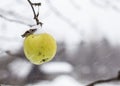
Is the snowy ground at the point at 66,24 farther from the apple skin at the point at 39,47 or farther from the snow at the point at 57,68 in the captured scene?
the apple skin at the point at 39,47

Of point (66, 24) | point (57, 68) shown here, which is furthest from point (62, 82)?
point (66, 24)

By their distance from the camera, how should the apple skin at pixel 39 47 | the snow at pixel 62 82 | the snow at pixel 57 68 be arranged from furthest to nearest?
the snow at pixel 57 68 → the snow at pixel 62 82 → the apple skin at pixel 39 47

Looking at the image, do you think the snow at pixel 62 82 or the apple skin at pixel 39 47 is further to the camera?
the snow at pixel 62 82

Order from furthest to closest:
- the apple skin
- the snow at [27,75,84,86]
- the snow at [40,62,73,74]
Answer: the snow at [40,62,73,74] → the snow at [27,75,84,86] → the apple skin

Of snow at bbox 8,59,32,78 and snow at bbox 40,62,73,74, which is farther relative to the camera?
snow at bbox 40,62,73,74

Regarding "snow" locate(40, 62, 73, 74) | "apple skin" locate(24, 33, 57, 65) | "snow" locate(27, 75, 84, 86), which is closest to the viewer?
"apple skin" locate(24, 33, 57, 65)

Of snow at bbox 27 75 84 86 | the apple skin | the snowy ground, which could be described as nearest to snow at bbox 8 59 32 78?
the snowy ground

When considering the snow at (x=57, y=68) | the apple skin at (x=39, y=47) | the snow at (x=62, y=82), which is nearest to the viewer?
the apple skin at (x=39, y=47)

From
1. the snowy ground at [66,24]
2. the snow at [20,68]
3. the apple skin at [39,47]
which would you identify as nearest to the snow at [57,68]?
the snowy ground at [66,24]

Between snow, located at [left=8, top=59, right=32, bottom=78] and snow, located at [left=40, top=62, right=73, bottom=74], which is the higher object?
snow, located at [left=40, top=62, right=73, bottom=74]

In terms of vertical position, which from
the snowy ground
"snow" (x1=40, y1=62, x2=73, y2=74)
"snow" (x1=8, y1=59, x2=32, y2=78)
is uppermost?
the snowy ground

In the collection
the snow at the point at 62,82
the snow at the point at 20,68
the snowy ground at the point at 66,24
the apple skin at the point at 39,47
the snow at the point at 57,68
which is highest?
the snowy ground at the point at 66,24

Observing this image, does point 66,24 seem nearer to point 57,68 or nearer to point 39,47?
point 57,68

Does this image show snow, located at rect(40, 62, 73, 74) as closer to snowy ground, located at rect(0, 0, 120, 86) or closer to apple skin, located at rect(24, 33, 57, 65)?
snowy ground, located at rect(0, 0, 120, 86)
